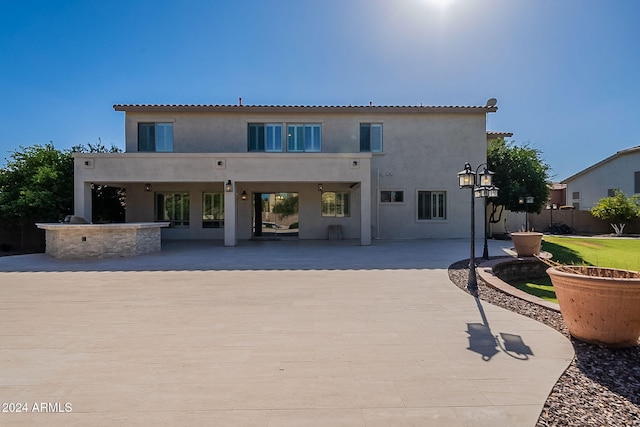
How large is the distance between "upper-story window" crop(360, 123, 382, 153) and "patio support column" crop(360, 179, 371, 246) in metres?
3.44

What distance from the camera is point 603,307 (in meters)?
3.95

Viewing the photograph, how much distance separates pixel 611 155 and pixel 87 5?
3582 centimetres

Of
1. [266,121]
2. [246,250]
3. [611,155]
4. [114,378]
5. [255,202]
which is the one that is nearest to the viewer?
[114,378]

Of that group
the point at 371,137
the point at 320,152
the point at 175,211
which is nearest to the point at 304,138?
the point at 320,152

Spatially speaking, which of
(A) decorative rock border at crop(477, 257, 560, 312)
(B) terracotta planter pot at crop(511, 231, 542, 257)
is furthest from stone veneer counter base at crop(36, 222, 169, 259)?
(B) terracotta planter pot at crop(511, 231, 542, 257)

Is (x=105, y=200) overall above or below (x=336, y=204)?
above

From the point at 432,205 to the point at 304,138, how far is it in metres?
7.38

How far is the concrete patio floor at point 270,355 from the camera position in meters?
2.89

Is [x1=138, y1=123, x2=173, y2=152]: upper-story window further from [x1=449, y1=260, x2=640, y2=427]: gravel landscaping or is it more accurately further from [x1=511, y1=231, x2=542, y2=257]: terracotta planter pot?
[x1=449, y1=260, x2=640, y2=427]: gravel landscaping

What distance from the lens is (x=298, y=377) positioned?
3.45m

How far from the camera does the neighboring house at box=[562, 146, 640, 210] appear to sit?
85.4 ft

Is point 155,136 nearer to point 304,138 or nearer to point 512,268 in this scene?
point 304,138

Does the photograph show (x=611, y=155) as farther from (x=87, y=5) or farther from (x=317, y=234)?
(x=87, y=5)

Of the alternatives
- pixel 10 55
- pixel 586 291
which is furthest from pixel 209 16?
pixel 586 291
